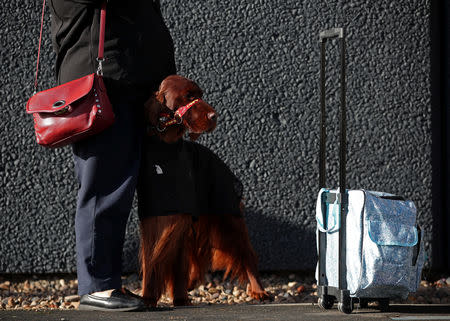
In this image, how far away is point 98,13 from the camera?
246cm

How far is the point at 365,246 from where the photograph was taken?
236 cm

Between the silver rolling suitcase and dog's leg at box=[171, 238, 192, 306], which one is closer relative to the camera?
the silver rolling suitcase

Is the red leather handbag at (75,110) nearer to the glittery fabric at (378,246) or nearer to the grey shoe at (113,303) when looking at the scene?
the grey shoe at (113,303)

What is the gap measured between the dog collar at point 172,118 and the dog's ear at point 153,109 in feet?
0.05

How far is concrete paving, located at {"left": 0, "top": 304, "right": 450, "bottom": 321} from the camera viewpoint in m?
2.28

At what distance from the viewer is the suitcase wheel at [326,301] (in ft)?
8.34

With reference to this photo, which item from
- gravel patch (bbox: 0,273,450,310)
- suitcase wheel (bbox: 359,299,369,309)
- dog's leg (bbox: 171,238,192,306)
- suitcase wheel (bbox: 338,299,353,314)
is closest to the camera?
suitcase wheel (bbox: 338,299,353,314)

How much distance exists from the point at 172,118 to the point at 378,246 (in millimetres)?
872

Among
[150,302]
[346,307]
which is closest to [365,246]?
[346,307]

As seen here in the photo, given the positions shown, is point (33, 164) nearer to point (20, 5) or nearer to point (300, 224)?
point (20, 5)

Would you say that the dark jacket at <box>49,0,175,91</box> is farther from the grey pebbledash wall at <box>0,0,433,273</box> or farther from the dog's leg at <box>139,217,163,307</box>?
the grey pebbledash wall at <box>0,0,433,273</box>

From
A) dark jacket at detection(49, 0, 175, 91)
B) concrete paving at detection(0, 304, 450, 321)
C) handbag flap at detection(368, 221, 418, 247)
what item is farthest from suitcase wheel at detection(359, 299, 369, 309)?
dark jacket at detection(49, 0, 175, 91)

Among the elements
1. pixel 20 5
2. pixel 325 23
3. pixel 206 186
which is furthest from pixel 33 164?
pixel 325 23

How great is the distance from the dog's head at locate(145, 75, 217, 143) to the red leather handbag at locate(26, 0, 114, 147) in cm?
18
